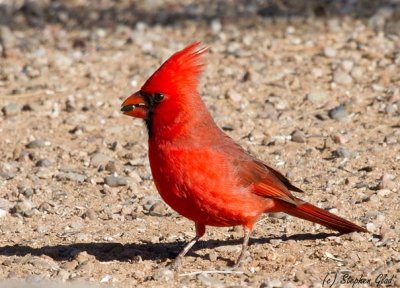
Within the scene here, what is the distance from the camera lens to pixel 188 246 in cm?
486

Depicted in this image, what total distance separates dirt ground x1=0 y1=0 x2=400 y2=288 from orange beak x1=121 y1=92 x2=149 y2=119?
0.69 metres

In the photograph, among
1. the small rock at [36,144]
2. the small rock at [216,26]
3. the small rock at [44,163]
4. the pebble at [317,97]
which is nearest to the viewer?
the small rock at [44,163]

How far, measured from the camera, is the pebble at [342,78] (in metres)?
7.43

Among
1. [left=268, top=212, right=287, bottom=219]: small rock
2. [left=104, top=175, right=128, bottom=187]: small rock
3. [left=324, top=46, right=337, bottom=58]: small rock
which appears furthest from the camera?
[left=324, top=46, right=337, bottom=58]: small rock

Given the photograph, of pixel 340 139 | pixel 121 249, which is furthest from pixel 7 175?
pixel 340 139

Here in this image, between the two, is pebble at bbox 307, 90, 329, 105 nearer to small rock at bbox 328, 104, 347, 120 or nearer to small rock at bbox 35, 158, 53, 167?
small rock at bbox 328, 104, 347, 120

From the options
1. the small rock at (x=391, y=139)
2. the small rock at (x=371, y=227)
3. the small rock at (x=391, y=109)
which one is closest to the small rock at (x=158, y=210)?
the small rock at (x=371, y=227)

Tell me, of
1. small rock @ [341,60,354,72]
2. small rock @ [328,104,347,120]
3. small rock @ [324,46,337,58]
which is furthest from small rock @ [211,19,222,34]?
small rock @ [328,104,347,120]

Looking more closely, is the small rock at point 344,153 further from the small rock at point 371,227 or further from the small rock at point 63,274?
the small rock at point 63,274

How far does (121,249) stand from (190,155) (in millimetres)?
696

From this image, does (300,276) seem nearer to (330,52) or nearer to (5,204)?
(5,204)

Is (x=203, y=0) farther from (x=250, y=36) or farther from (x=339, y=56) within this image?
(x=339, y=56)

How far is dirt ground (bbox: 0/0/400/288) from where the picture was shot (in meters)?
4.80

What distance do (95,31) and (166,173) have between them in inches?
185
